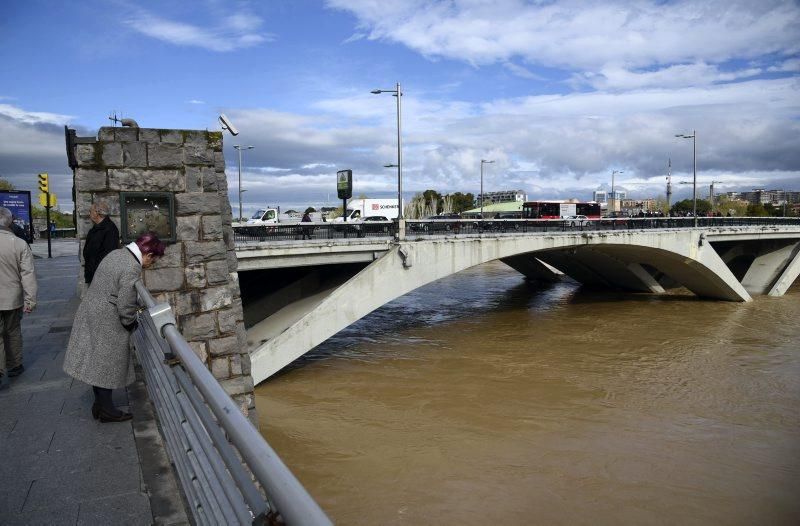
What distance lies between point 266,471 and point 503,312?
96.1ft

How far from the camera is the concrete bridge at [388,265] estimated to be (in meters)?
17.1

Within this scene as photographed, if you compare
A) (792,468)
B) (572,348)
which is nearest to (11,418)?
(792,468)

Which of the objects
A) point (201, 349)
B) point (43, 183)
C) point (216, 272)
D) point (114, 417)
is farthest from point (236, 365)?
point (43, 183)

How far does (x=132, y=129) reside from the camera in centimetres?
592

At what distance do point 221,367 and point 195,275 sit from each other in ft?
3.37

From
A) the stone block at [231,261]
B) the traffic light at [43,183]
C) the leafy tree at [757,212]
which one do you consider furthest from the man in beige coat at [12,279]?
the leafy tree at [757,212]

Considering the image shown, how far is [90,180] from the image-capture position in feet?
18.9

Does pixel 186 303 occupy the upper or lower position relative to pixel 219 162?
lower

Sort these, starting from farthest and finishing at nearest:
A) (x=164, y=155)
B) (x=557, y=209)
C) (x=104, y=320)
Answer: (x=557, y=209) < (x=164, y=155) < (x=104, y=320)

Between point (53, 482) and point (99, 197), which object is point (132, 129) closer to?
point (99, 197)

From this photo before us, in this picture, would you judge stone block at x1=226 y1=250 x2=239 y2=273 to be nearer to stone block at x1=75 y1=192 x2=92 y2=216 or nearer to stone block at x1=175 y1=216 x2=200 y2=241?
stone block at x1=175 y1=216 x2=200 y2=241

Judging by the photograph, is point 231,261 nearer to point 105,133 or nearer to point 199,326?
point 199,326

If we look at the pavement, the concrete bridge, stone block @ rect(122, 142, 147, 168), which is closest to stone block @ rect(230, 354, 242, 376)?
the pavement

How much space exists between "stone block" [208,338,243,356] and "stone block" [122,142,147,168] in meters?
1.98
